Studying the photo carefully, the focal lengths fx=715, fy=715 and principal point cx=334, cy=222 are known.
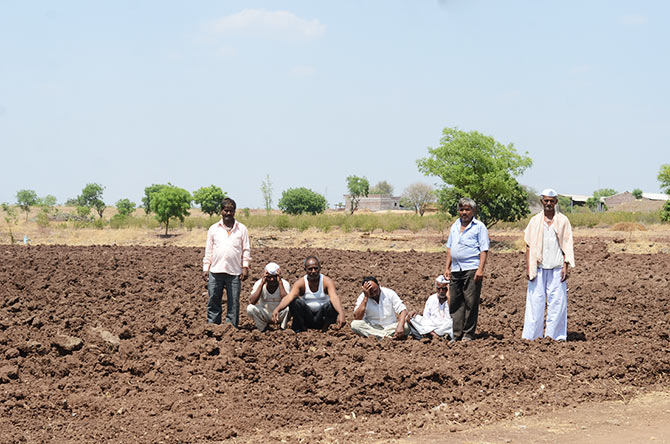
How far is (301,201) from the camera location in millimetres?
88875

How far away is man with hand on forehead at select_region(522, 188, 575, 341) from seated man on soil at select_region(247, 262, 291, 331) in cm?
273

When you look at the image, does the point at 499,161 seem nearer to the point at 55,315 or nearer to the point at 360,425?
the point at 55,315

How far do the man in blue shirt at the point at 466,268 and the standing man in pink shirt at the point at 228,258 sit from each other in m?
2.31

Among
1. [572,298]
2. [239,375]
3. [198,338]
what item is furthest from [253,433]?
[572,298]

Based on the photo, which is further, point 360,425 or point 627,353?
point 627,353

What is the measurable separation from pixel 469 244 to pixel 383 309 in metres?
1.15

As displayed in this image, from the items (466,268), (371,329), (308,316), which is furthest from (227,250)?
(466,268)

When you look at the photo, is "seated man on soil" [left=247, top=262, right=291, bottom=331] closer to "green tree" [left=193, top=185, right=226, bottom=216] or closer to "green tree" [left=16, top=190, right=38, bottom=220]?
"green tree" [left=193, top=185, right=226, bottom=216]

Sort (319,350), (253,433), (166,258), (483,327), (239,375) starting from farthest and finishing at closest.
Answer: (166,258), (483,327), (319,350), (239,375), (253,433)

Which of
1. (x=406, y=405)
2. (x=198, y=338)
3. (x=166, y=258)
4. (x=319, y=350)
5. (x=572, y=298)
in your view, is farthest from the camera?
(x=166, y=258)

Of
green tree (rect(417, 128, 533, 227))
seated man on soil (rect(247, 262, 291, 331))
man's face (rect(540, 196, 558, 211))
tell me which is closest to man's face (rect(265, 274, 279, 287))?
seated man on soil (rect(247, 262, 291, 331))

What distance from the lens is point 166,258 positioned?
1464 cm

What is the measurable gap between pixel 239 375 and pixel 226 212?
2.28 m

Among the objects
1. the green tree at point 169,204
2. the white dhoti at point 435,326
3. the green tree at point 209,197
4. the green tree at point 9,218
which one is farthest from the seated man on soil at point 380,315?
the green tree at point 209,197
